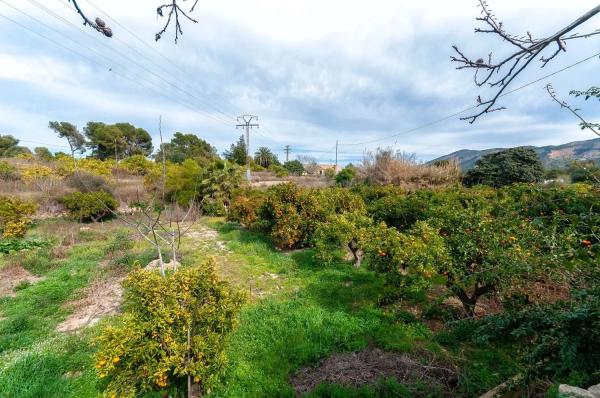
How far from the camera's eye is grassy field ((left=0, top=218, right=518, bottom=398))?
2.62 m

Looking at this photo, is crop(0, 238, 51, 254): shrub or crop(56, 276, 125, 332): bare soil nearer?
crop(56, 276, 125, 332): bare soil

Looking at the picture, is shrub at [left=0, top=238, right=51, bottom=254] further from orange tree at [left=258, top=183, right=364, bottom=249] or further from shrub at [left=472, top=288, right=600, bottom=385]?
shrub at [left=472, top=288, right=600, bottom=385]

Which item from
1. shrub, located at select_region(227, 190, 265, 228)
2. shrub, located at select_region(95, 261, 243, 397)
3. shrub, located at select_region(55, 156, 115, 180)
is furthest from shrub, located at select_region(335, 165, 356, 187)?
shrub, located at select_region(95, 261, 243, 397)

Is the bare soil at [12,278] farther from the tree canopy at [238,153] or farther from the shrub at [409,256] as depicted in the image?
the tree canopy at [238,153]

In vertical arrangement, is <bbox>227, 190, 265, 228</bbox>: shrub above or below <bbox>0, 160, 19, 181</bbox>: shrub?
below

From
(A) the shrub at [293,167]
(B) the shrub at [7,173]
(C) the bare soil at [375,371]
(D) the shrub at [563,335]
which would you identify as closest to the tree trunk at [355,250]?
(C) the bare soil at [375,371]

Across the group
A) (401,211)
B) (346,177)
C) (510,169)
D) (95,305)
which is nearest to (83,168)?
(95,305)

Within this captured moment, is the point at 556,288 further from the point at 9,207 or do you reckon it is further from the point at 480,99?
the point at 9,207

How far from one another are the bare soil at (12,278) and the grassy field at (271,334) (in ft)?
0.50

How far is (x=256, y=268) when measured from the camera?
20.0 feet

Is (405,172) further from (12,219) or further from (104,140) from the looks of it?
(104,140)

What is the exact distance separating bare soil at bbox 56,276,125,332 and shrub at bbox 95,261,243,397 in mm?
2281

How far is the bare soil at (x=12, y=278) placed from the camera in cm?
502

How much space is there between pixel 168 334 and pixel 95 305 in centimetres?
334
